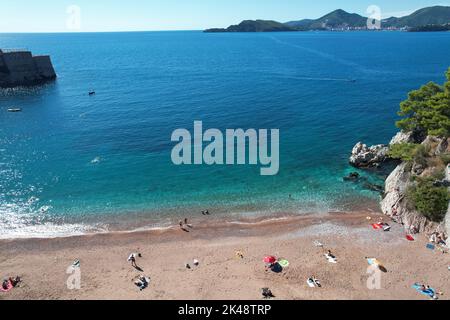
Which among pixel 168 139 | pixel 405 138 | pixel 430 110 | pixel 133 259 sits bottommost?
pixel 133 259

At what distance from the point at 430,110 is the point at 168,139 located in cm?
5066

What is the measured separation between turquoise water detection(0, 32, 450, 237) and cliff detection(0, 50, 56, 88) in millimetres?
8018

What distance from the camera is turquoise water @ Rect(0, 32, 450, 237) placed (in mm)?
54000

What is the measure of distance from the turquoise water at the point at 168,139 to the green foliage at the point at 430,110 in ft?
38.5

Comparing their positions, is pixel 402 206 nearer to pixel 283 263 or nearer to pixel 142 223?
pixel 283 263

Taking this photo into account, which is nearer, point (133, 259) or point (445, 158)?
point (133, 259)

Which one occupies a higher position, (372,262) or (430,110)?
(430,110)

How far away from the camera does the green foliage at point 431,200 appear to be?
43.7 meters

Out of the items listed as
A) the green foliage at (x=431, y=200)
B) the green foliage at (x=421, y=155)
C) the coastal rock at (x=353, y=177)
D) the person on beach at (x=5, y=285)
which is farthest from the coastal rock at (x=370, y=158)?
the person on beach at (x=5, y=285)

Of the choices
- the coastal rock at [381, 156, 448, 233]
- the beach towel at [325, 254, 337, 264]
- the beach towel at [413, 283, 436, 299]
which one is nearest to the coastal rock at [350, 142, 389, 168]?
the coastal rock at [381, 156, 448, 233]

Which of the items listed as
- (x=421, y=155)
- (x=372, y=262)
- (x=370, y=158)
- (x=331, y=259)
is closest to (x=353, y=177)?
(x=370, y=158)

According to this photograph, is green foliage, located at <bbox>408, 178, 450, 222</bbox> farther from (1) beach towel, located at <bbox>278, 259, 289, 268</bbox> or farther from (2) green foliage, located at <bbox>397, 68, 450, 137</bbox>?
(1) beach towel, located at <bbox>278, 259, 289, 268</bbox>

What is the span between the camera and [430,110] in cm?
5572
